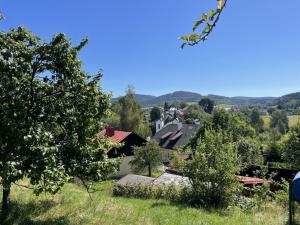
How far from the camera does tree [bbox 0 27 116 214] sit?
10.4m

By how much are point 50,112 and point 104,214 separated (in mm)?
4524

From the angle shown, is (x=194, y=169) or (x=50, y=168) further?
(x=194, y=169)

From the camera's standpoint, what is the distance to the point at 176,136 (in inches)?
3201

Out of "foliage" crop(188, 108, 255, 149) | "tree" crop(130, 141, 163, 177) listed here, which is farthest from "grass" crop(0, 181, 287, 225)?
"foliage" crop(188, 108, 255, 149)

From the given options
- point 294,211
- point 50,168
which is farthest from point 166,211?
point 50,168

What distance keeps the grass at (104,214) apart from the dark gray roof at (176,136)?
204 ft

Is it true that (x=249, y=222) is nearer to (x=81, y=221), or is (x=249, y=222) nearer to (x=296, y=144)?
(x=81, y=221)

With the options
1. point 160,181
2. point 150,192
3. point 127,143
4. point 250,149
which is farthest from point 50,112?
point 250,149

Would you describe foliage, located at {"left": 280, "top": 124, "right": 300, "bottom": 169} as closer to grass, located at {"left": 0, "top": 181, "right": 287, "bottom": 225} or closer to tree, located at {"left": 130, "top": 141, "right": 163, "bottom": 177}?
tree, located at {"left": 130, "top": 141, "right": 163, "bottom": 177}

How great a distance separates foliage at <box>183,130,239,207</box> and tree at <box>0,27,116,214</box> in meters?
7.16

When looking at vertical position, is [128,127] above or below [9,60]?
below

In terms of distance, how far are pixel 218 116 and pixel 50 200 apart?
45.3 m

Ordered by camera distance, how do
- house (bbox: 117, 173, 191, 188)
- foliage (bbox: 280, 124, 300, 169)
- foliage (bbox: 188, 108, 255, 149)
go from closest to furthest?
house (bbox: 117, 173, 191, 188)
foliage (bbox: 280, 124, 300, 169)
foliage (bbox: 188, 108, 255, 149)

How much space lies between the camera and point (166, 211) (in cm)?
1589
